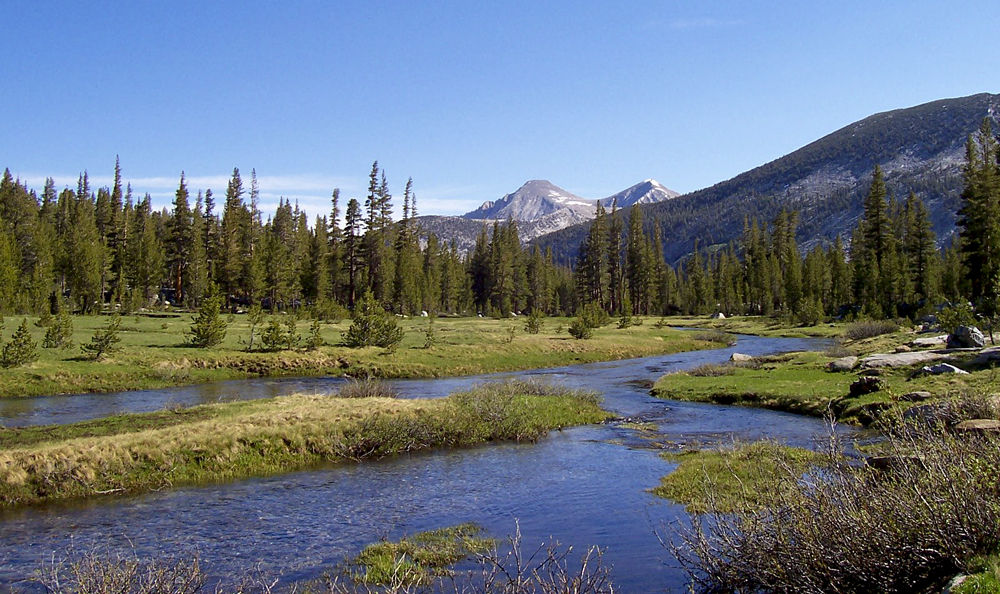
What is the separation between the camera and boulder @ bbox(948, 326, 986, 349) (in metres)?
36.8

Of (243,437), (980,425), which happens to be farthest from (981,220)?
(243,437)

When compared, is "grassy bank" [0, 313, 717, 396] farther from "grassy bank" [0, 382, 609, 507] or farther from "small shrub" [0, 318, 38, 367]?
"grassy bank" [0, 382, 609, 507]

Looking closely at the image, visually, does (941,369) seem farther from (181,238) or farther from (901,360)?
(181,238)

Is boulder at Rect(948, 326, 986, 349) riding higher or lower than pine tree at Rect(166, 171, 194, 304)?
lower

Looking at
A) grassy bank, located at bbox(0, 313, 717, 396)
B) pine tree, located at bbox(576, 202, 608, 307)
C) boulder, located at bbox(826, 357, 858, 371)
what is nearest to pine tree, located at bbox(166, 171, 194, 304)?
grassy bank, located at bbox(0, 313, 717, 396)

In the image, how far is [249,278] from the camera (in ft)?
289

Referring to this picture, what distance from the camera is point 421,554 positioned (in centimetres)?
1340

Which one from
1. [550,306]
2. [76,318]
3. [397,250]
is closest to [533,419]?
[76,318]

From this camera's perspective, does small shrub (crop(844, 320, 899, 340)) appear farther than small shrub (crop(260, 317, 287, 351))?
Yes

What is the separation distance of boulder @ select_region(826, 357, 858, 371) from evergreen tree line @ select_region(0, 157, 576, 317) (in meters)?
48.9

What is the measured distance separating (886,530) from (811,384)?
91.3ft

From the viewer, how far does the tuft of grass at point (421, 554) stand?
12.3 m

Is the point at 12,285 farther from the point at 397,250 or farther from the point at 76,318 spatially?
the point at 397,250

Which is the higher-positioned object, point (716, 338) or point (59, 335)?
point (59, 335)
